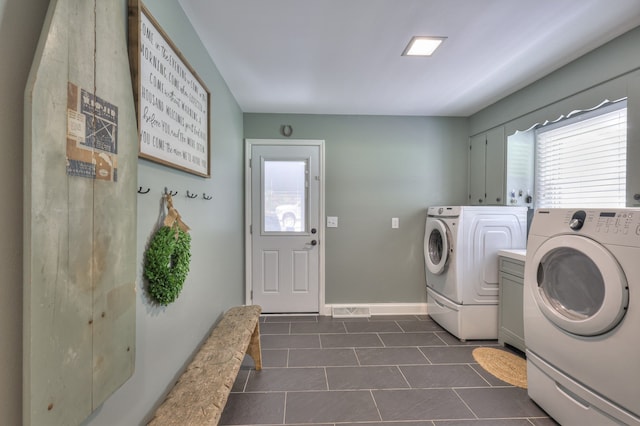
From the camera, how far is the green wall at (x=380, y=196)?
10.9 feet

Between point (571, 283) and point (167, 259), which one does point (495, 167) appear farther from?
point (167, 259)

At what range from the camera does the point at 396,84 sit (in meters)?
2.51

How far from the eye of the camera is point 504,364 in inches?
89.0

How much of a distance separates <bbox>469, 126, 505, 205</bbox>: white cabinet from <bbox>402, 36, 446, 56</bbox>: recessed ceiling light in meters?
1.41

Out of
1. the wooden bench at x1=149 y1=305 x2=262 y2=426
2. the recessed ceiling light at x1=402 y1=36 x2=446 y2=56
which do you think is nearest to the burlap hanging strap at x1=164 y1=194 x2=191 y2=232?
the wooden bench at x1=149 y1=305 x2=262 y2=426

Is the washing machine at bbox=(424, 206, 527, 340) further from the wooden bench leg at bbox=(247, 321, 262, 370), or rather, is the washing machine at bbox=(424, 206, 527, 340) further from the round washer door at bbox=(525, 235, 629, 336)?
the wooden bench leg at bbox=(247, 321, 262, 370)

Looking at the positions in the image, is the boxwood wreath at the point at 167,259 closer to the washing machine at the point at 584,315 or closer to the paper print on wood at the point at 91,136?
the paper print on wood at the point at 91,136

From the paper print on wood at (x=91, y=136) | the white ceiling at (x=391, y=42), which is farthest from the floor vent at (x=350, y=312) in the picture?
the paper print on wood at (x=91, y=136)

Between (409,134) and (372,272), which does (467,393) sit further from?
(409,134)

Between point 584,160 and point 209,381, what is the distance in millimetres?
3099

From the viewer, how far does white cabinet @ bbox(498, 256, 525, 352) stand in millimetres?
2342

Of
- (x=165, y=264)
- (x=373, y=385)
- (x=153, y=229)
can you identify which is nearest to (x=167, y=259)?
(x=165, y=264)

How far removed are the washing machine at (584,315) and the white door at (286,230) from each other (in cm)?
208

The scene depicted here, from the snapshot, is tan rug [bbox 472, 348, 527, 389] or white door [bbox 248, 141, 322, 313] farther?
white door [bbox 248, 141, 322, 313]
